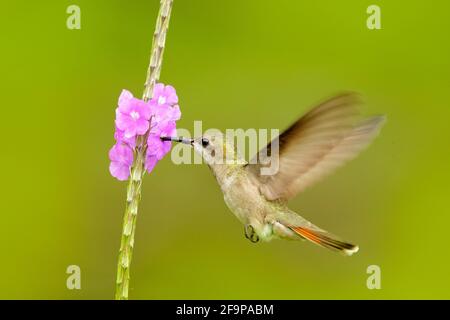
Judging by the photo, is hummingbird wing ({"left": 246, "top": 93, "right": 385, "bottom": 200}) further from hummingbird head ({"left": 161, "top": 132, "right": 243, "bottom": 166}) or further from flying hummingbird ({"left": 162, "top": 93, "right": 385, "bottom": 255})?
hummingbird head ({"left": 161, "top": 132, "right": 243, "bottom": 166})

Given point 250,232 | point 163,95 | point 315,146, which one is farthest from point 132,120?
point 250,232

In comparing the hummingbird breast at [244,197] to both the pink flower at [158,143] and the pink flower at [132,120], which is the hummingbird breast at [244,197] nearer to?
the pink flower at [158,143]

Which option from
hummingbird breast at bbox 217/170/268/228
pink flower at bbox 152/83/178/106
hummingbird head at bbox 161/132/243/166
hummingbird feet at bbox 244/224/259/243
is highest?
pink flower at bbox 152/83/178/106

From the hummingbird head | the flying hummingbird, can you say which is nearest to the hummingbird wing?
the flying hummingbird

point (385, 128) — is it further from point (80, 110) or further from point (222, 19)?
point (80, 110)

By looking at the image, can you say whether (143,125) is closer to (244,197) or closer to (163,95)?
(163,95)

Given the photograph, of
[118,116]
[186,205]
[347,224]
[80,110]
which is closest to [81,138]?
[80,110]

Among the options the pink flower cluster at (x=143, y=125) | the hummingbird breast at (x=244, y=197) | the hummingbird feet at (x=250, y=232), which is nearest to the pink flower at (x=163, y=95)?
the pink flower cluster at (x=143, y=125)
